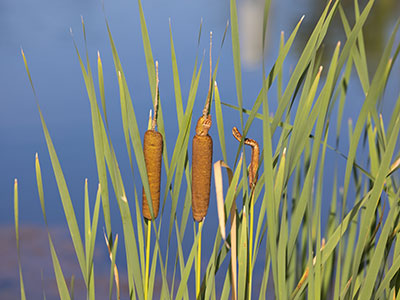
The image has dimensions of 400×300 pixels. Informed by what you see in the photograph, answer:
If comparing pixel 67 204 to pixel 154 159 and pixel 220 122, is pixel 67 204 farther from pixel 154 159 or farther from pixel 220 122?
pixel 220 122

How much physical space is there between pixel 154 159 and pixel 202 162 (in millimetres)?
87

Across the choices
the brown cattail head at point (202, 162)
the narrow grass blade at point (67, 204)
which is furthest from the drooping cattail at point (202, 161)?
the narrow grass blade at point (67, 204)

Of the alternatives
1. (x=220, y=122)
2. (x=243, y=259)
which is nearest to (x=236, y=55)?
(x=220, y=122)

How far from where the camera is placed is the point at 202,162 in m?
0.82

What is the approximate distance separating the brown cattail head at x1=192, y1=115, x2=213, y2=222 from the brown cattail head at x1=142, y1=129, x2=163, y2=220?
0.06 meters

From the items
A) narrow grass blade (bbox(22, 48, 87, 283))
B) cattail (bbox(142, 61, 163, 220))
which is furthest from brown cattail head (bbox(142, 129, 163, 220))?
narrow grass blade (bbox(22, 48, 87, 283))

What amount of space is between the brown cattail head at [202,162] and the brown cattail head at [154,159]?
0.06m

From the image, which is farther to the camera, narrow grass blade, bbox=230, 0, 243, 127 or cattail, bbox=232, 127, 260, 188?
cattail, bbox=232, 127, 260, 188

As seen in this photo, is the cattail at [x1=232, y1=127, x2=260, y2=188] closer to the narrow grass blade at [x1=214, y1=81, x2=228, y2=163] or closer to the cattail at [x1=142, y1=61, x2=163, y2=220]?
the narrow grass blade at [x1=214, y1=81, x2=228, y2=163]

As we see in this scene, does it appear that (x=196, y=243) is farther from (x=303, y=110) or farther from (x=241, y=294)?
(x=303, y=110)

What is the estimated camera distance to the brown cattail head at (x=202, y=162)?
0.83m

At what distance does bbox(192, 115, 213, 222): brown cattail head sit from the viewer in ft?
2.71

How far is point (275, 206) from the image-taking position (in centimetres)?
82

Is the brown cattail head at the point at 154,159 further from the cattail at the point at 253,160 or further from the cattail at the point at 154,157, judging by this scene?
the cattail at the point at 253,160
